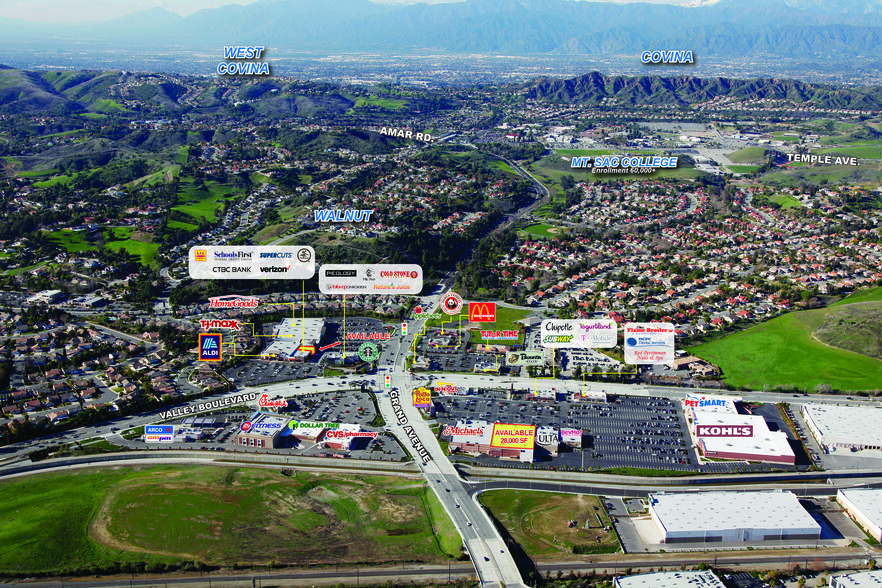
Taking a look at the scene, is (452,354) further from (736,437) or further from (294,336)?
(736,437)

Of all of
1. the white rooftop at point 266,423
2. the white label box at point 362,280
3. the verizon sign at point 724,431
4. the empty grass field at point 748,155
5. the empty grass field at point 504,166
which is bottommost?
the white rooftop at point 266,423

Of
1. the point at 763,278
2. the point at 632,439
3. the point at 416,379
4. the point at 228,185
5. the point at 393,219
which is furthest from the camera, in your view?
the point at 228,185

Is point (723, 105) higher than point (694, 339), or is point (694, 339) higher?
point (723, 105)

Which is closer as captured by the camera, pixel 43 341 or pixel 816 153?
pixel 43 341

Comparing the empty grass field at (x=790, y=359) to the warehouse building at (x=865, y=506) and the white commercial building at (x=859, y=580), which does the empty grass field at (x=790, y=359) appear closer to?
the warehouse building at (x=865, y=506)

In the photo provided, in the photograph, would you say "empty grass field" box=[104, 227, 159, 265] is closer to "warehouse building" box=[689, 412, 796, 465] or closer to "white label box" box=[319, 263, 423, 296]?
"white label box" box=[319, 263, 423, 296]

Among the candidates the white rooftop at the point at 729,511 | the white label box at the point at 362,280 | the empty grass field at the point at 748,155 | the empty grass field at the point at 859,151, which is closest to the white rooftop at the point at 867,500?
the white rooftop at the point at 729,511

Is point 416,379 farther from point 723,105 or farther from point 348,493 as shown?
point 723,105

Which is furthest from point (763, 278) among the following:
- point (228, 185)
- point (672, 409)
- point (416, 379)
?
point (228, 185)

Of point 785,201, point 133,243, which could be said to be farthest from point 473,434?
point 785,201
